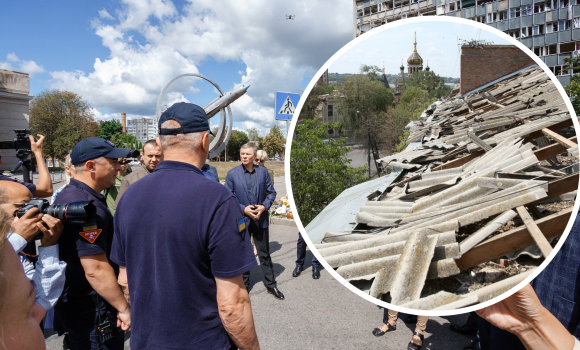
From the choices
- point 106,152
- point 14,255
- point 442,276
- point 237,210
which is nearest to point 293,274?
point 106,152

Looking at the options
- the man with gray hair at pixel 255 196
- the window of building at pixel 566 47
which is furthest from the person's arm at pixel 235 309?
the window of building at pixel 566 47

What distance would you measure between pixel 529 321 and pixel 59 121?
176 ft

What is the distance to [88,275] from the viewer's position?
240 centimetres

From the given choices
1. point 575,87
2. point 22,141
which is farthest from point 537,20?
point 22,141

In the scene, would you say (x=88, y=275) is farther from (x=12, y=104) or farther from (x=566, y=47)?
(x=566, y=47)

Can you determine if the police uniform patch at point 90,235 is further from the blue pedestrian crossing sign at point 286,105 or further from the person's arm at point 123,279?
the blue pedestrian crossing sign at point 286,105

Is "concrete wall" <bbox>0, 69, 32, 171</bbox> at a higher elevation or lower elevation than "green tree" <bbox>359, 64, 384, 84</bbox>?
higher

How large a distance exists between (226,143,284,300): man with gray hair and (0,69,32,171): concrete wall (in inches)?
1616

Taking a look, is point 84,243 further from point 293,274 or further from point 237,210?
point 293,274

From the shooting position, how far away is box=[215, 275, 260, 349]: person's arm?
1.75 metres

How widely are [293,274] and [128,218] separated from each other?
171 inches

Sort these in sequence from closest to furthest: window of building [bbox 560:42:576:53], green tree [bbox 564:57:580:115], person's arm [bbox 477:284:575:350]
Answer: person's arm [bbox 477:284:575:350], green tree [bbox 564:57:580:115], window of building [bbox 560:42:576:53]

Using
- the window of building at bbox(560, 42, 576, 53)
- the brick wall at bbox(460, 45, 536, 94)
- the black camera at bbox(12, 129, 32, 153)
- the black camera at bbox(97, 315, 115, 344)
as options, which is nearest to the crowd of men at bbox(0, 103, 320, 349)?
the black camera at bbox(97, 315, 115, 344)

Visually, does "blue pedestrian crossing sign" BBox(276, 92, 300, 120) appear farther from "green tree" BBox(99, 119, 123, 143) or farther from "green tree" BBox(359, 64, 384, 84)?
"green tree" BBox(99, 119, 123, 143)
